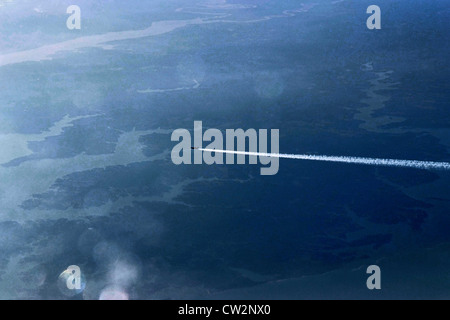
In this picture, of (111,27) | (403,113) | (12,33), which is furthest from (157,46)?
(403,113)

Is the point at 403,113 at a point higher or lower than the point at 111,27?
lower

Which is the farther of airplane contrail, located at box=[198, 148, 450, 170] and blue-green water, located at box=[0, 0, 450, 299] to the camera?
airplane contrail, located at box=[198, 148, 450, 170]

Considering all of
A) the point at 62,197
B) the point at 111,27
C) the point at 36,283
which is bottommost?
the point at 36,283

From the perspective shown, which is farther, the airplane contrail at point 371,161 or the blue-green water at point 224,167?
the airplane contrail at point 371,161

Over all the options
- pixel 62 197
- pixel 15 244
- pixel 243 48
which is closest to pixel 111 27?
pixel 243 48

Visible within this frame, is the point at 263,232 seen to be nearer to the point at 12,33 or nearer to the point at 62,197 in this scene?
the point at 62,197

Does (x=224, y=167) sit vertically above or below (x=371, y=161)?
below

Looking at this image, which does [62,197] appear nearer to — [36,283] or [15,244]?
[15,244]

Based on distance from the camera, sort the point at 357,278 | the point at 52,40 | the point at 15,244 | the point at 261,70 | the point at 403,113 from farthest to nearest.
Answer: the point at 52,40 → the point at 261,70 → the point at 403,113 → the point at 15,244 → the point at 357,278

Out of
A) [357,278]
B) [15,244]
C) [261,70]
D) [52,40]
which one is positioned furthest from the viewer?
[52,40]

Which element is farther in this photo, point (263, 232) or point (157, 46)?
point (157, 46)
